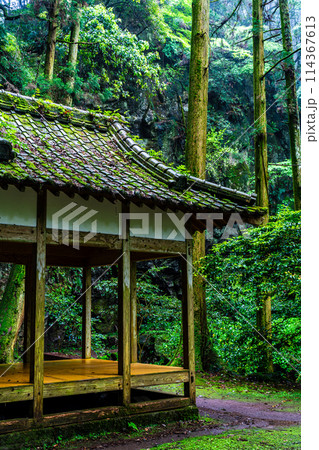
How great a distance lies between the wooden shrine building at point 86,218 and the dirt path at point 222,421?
510mm

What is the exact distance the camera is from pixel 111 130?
28.5 ft

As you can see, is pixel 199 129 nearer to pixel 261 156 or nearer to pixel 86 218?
pixel 261 156

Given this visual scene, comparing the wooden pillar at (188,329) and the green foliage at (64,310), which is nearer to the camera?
the wooden pillar at (188,329)

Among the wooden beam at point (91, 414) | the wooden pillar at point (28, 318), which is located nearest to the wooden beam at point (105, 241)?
the wooden beam at point (91, 414)

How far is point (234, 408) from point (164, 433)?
2.52m

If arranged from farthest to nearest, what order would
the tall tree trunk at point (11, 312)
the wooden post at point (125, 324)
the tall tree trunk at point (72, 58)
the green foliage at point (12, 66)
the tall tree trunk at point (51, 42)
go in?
the tall tree trunk at point (72, 58), the green foliage at point (12, 66), the tall tree trunk at point (51, 42), the tall tree trunk at point (11, 312), the wooden post at point (125, 324)

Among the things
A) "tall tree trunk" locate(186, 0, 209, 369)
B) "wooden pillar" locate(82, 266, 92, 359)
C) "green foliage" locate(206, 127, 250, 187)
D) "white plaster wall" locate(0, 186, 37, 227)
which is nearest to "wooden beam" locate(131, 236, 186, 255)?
"white plaster wall" locate(0, 186, 37, 227)

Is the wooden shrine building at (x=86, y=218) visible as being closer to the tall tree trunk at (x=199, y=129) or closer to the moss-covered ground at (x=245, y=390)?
the moss-covered ground at (x=245, y=390)

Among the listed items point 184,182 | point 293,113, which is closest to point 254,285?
point 184,182

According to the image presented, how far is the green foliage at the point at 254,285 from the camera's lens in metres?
9.77

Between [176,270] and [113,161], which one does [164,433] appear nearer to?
[113,161]

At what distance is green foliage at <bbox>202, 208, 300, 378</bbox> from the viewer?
9.77m

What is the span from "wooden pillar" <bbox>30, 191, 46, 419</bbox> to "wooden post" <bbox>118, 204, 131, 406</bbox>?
1204mm

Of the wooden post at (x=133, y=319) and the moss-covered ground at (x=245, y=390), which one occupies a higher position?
the wooden post at (x=133, y=319)
